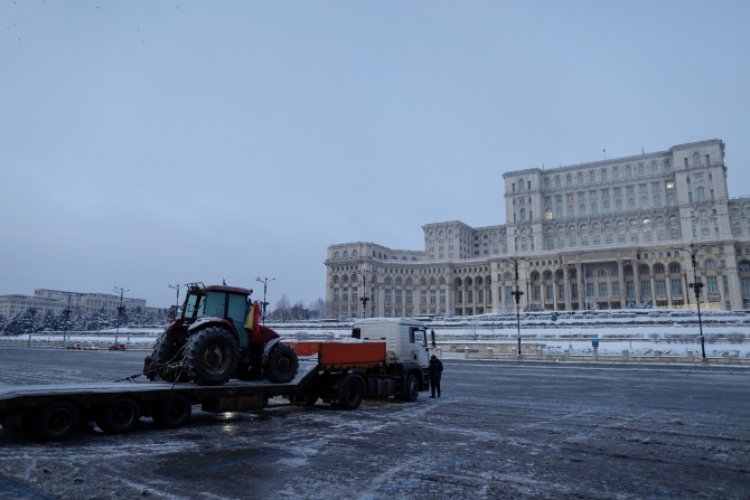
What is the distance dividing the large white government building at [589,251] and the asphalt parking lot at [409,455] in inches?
3414

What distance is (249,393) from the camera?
467 inches

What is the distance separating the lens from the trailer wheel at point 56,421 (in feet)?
30.2

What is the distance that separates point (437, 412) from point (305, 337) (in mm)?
52248

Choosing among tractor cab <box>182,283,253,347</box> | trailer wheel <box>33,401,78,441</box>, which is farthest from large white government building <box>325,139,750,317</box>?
trailer wheel <box>33,401,78,441</box>

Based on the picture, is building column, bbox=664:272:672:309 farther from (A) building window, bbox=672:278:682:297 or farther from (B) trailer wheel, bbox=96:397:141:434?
(B) trailer wheel, bbox=96:397:141:434

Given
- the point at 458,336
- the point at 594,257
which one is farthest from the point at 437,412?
the point at 594,257

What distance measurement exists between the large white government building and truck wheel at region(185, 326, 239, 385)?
87.4m

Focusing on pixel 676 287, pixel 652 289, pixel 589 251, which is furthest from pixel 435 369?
pixel 676 287

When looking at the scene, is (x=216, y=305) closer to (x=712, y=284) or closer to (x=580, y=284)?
(x=580, y=284)

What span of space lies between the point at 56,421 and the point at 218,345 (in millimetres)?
3435

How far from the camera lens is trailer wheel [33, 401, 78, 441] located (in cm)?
920

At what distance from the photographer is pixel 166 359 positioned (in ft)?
40.7

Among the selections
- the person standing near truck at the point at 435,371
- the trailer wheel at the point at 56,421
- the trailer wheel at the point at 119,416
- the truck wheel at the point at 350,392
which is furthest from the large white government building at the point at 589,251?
the trailer wheel at the point at 56,421

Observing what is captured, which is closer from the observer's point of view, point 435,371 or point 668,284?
point 435,371
